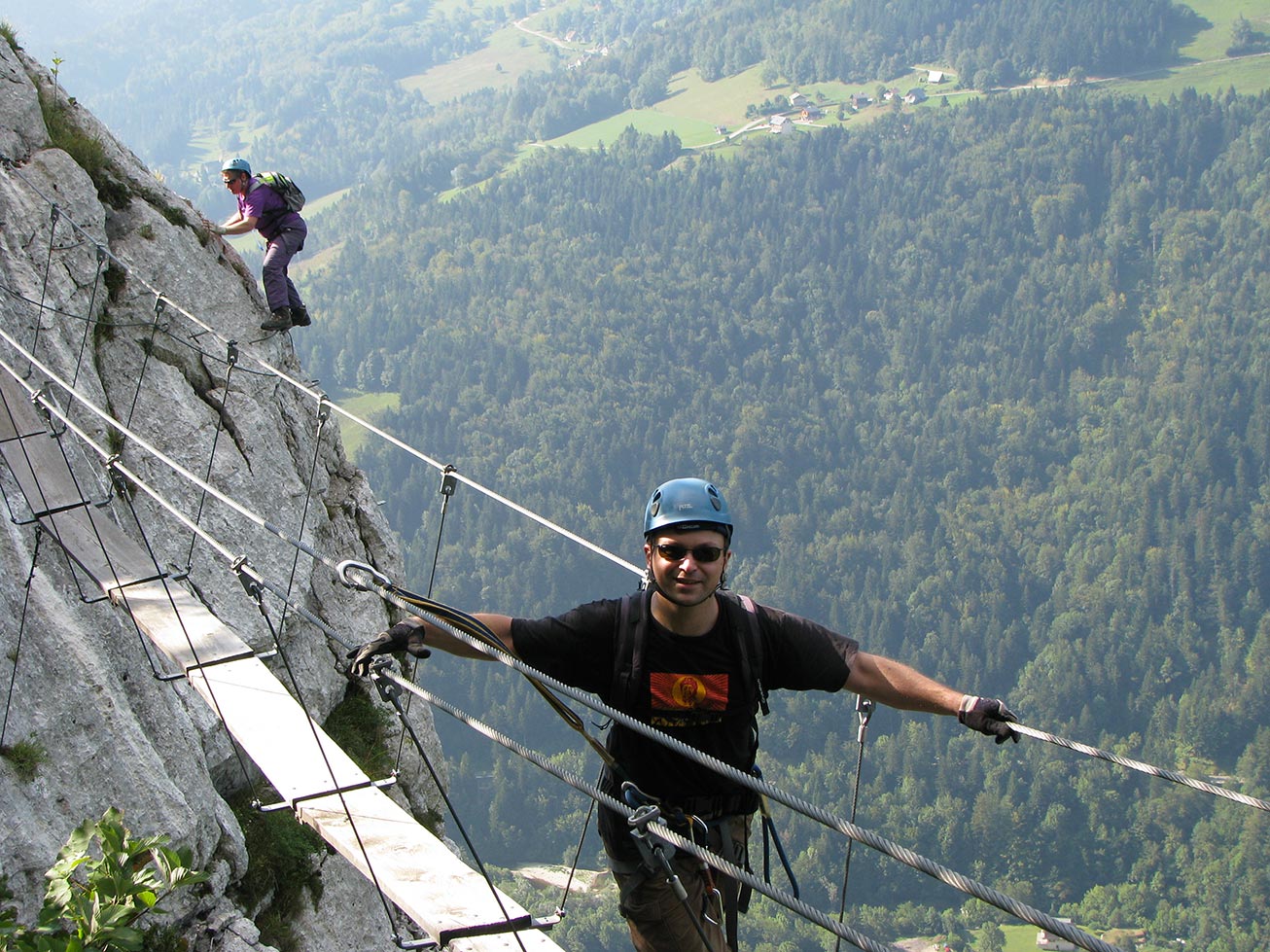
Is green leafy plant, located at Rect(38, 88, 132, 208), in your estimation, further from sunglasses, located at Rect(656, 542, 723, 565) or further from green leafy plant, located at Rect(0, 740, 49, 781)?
sunglasses, located at Rect(656, 542, 723, 565)

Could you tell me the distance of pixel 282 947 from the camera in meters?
9.62

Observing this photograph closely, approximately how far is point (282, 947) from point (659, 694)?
504cm

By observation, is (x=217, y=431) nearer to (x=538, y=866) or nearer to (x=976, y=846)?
(x=538, y=866)

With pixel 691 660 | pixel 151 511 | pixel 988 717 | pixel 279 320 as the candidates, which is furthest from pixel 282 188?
pixel 988 717

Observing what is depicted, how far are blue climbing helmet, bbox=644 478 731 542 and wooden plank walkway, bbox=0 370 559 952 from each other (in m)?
1.79

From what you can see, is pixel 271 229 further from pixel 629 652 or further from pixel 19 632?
pixel 629 652

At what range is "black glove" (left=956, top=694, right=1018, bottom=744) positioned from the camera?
557 centimetres

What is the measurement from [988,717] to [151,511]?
25.7ft

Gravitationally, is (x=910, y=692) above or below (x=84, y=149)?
below

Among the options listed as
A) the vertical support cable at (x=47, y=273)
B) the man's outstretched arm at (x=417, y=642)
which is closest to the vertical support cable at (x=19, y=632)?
the man's outstretched arm at (x=417, y=642)

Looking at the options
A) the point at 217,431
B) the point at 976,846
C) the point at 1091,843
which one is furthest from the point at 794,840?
the point at 217,431

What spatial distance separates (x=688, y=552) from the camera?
602 centimetres

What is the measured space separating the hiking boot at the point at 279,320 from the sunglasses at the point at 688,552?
10.4 metres

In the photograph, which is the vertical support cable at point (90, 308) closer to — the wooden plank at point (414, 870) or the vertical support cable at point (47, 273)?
the vertical support cable at point (47, 273)
